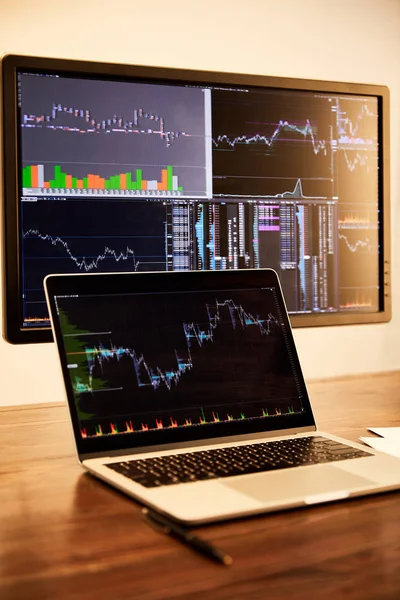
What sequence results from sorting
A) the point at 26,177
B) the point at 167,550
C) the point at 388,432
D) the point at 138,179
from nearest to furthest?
the point at 167,550 → the point at 388,432 → the point at 26,177 → the point at 138,179

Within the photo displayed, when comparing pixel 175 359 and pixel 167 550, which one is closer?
pixel 167 550

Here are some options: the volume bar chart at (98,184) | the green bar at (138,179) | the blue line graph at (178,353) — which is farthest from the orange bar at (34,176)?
the blue line graph at (178,353)

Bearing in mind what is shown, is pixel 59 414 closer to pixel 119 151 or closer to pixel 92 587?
pixel 119 151

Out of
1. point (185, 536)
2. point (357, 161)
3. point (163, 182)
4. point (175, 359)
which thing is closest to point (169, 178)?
point (163, 182)

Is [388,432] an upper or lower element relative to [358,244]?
lower

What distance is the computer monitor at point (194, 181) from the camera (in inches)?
52.4

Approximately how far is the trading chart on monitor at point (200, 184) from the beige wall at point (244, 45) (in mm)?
249

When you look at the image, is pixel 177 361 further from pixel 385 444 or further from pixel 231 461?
pixel 385 444

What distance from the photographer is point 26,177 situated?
1.33m

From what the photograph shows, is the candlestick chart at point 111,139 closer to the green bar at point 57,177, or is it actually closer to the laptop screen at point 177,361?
the green bar at point 57,177

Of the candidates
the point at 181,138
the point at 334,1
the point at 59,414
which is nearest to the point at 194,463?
the point at 59,414

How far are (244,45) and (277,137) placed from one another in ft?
1.28

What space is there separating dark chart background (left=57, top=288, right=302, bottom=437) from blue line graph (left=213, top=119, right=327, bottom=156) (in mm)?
560

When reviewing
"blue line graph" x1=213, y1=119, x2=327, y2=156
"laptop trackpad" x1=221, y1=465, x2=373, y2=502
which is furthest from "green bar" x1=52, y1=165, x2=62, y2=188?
"laptop trackpad" x1=221, y1=465, x2=373, y2=502
